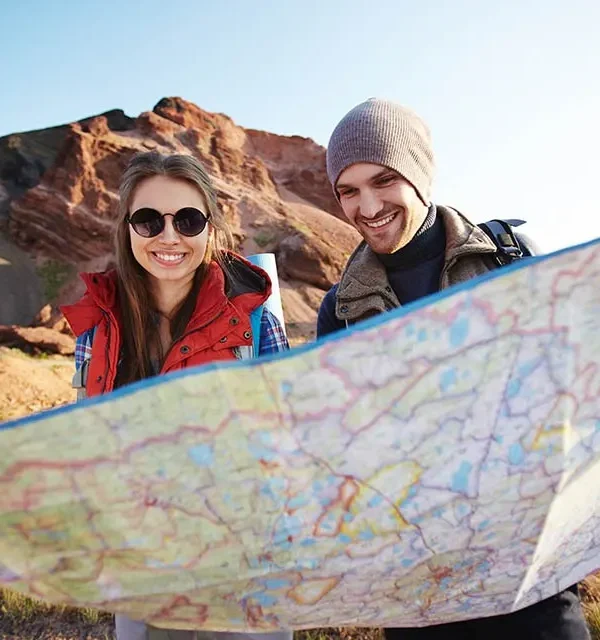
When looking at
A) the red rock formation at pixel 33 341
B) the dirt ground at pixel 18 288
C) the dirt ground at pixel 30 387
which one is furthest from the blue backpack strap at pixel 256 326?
the dirt ground at pixel 18 288

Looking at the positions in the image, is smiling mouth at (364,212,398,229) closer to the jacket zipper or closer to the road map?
the road map

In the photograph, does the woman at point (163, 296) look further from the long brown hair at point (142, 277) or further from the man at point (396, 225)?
the man at point (396, 225)

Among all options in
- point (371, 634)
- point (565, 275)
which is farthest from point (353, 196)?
point (371, 634)

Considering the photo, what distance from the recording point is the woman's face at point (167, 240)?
1.88 meters

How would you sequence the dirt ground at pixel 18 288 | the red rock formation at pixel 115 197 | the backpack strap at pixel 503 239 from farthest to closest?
the red rock formation at pixel 115 197, the dirt ground at pixel 18 288, the backpack strap at pixel 503 239

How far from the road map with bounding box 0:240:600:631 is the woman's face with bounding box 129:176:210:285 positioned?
3.38 ft

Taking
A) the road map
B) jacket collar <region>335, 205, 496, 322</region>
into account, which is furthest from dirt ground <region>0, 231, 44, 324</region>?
the road map

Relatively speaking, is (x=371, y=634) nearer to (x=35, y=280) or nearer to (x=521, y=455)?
(x=521, y=455)

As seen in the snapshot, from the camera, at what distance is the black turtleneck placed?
185cm

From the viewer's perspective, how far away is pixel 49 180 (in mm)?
20719

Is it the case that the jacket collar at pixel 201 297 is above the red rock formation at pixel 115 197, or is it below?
below

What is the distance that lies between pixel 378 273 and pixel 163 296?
0.76 m

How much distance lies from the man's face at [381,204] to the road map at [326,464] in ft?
2.58

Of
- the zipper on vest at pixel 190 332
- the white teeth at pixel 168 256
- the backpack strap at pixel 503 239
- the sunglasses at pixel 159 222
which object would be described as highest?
the sunglasses at pixel 159 222
